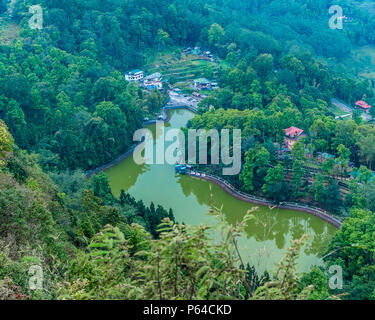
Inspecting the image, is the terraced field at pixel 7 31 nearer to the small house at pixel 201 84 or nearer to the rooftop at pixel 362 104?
the small house at pixel 201 84

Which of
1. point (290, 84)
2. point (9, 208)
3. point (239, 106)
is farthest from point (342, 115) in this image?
point (9, 208)

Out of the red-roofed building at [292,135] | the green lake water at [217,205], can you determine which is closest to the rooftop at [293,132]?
the red-roofed building at [292,135]

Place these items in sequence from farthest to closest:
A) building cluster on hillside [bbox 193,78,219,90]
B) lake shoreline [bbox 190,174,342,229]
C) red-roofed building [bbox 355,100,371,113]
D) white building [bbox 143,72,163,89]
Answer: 1. building cluster on hillside [bbox 193,78,219,90]
2. white building [bbox 143,72,163,89]
3. red-roofed building [bbox 355,100,371,113]
4. lake shoreline [bbox 190,174,342,229]

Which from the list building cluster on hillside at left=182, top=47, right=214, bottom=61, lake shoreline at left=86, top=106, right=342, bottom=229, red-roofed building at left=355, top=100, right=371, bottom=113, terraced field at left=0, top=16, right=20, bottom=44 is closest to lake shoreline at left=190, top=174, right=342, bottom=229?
lake shoreline at left=86, top=106, right=342, bottom=229

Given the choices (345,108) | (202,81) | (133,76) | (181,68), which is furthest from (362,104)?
(133,76)

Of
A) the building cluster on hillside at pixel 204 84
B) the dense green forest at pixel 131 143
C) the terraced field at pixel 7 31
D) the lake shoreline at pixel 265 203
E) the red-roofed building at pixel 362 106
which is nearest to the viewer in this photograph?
the dense green forest at pixel 131 143

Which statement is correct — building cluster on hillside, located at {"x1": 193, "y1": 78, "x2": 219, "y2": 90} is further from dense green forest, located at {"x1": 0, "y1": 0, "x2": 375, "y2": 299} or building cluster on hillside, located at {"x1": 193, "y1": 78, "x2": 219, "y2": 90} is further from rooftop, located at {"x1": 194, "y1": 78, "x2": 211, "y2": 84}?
dense green forest, located at {"x1": 0, "y1": 0, "x2": 375, "y2": 299}

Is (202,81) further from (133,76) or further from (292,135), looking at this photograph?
(292,135)
